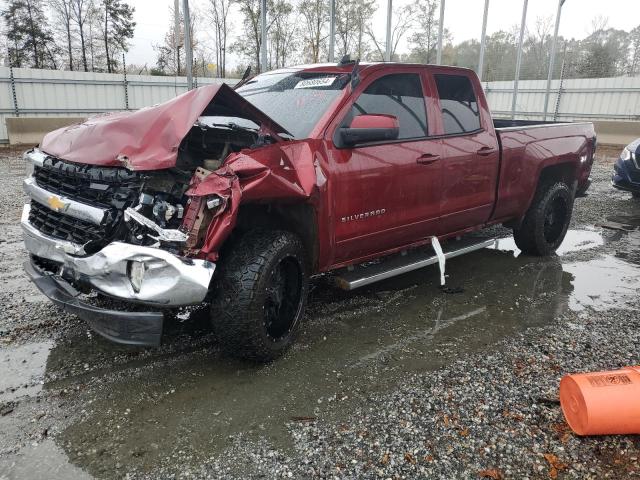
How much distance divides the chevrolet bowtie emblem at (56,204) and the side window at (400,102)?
2078 mm

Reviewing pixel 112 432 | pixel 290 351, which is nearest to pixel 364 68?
pixel 290 351

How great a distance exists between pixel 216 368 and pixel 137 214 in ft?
3.82

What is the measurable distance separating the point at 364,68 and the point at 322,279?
2.04 m

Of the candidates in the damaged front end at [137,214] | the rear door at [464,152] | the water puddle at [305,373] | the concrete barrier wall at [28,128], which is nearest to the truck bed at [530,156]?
the rear door at [464,152]

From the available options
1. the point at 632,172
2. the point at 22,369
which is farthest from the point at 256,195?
the point at 632,172

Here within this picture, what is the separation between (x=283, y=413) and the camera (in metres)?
2.78

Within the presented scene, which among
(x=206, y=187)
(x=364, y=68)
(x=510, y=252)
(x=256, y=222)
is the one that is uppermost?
(x=364, y=68)

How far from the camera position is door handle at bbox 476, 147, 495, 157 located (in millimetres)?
4644

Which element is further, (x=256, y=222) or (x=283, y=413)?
(x=256, y=222)

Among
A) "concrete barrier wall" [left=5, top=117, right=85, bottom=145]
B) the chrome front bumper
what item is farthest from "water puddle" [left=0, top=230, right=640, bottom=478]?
"concrete barrier wall" [left=5, top=117, right=85, bottom=145]

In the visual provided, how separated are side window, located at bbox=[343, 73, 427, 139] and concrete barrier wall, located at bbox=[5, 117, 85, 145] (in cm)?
1342

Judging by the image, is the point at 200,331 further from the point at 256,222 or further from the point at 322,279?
the point at 322,279

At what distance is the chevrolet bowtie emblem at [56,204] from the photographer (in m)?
2.95

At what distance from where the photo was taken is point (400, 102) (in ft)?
13.4
